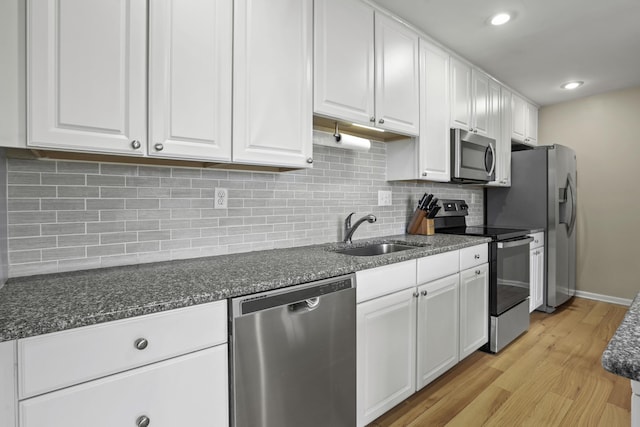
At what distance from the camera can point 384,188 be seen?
2.60m

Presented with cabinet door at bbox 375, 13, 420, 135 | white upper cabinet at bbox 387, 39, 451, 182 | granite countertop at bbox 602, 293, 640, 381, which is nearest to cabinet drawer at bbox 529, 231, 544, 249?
white upper cabinet at bbox 387, 39, 451, 182

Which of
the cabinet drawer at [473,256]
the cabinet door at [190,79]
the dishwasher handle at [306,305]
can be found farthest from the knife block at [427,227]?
the cabinet door at [190,79]

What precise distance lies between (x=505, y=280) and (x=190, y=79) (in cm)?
259

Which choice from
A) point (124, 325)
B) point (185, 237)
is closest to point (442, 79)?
point (185, 237)

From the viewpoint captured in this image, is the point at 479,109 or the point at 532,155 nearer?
the point at 479,109

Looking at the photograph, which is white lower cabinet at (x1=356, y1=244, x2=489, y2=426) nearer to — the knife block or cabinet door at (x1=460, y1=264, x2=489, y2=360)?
cabinet door at (x1=460, y1=264, x2=489, y2=360)

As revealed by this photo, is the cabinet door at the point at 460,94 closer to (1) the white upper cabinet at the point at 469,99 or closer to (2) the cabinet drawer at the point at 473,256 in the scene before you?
(1) the white upper cabinet at the point at 469,99

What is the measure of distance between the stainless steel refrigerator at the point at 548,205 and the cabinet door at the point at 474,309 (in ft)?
4.68

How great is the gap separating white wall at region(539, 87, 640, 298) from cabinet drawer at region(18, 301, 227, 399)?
452 centimetres

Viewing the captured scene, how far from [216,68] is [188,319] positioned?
1.01 meters

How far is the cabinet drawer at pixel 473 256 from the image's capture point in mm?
2226

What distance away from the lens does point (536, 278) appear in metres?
3.32

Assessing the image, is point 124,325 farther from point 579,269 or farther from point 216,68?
point 579,269

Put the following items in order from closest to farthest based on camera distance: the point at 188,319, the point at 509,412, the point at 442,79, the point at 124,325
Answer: the point at 124,325 → the point at 188,319 → the point at 509,412 → the point at 442,79
